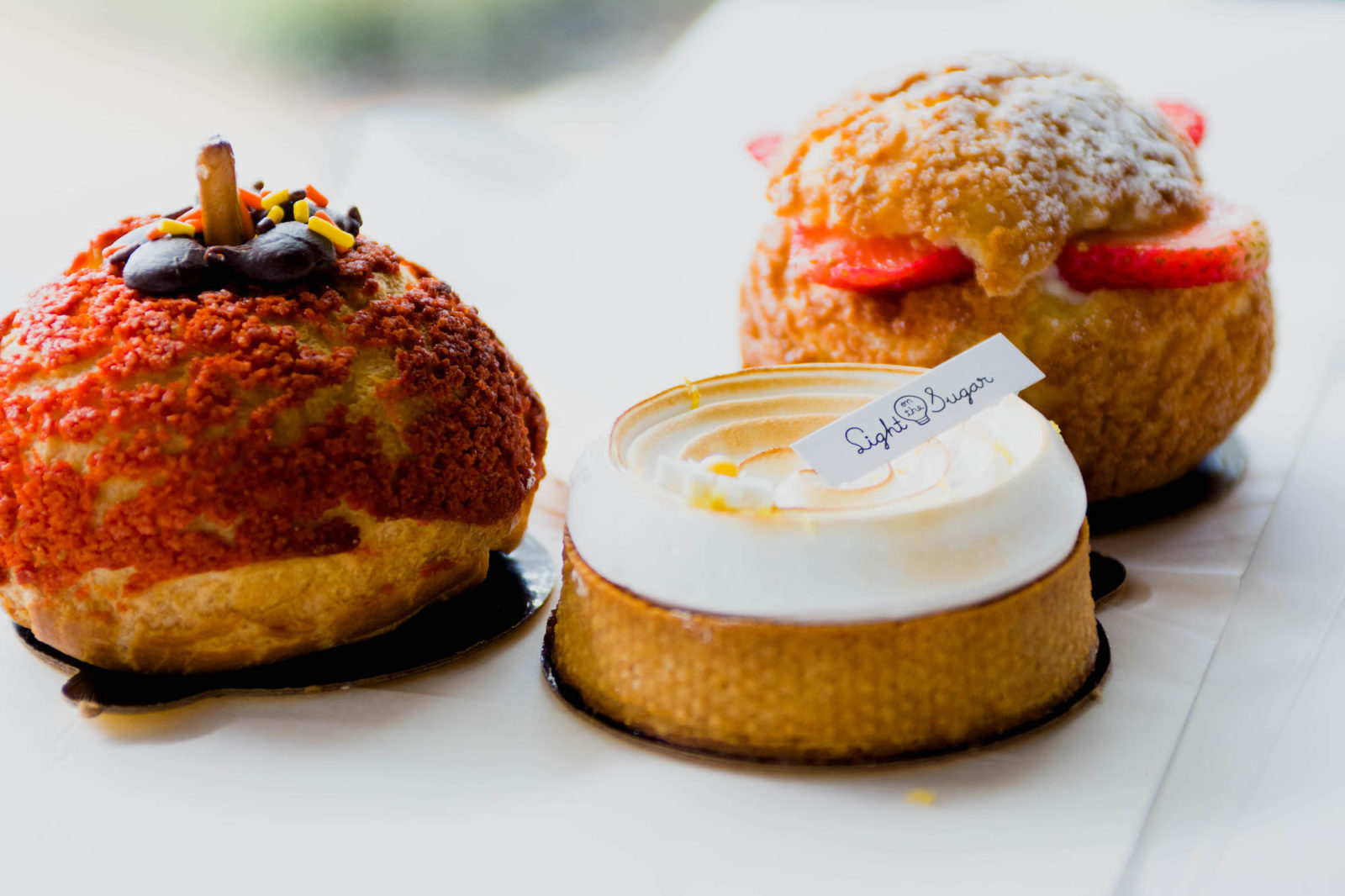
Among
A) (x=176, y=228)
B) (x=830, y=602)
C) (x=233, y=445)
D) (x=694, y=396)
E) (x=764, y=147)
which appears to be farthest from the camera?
(x=764, y=147)

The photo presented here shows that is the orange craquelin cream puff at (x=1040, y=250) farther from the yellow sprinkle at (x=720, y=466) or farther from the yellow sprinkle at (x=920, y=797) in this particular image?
the yellow sprinkle at (x=920, y=797)

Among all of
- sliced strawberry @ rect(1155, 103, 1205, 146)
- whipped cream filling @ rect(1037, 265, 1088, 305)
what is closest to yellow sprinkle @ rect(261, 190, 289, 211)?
whipped cream filling @ rect(1037, 265, 1088, 305)

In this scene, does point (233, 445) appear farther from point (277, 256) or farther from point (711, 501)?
point (711, 501)

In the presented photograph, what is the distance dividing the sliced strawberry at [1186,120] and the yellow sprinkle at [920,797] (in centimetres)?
125

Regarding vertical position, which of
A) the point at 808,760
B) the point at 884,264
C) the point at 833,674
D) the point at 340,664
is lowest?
the point at 340,664

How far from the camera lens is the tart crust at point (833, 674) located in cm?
154

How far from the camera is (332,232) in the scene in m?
1.78

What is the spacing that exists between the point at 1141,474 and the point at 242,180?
1326 millimetres

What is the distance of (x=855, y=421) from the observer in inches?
65.3

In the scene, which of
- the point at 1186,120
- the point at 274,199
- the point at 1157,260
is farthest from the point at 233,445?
the point at 1186,120

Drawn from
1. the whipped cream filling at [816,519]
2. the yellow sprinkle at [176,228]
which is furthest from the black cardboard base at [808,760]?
the yellow sprinkle at [176,228]

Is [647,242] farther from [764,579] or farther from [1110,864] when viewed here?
[1110,864]

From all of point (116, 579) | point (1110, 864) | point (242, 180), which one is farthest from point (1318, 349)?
point (116, 579)

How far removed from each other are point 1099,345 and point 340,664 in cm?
108
